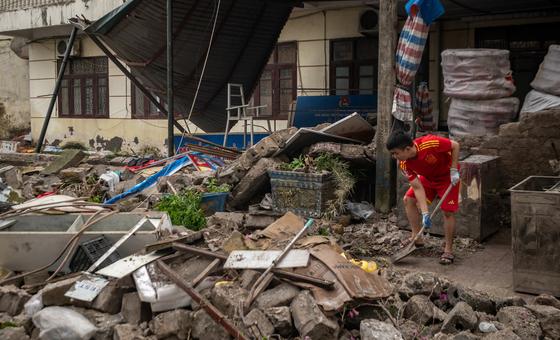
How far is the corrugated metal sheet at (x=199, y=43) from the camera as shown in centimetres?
1019

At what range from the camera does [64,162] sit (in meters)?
10.5

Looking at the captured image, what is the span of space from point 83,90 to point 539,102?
1331 centimetres

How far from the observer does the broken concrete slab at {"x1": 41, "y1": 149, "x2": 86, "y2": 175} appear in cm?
1032


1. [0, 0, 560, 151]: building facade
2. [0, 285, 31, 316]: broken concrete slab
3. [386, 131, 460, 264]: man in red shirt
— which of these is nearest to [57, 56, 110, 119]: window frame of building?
[0, 0, 560, 151]: building facade

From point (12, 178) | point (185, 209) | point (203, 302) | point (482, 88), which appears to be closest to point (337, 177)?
point (185, 209)

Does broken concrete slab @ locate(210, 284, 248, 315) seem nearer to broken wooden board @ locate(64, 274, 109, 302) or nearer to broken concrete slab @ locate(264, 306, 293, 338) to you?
broken concrete slab @ locate(264, 306, 293, 338)

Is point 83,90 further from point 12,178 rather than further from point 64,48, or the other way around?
point 12,178

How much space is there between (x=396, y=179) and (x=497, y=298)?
124 inches

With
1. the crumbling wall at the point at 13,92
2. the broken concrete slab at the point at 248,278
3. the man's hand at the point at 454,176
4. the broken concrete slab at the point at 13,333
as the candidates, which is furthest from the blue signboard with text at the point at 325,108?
the crumbling wall at the point at 13,92

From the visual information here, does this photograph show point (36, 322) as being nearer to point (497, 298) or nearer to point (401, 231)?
point (497, 298)

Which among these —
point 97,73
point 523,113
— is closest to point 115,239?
point 523,113

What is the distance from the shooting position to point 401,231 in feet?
23.2

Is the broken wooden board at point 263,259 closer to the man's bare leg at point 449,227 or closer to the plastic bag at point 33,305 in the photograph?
the plastic bag at point 33,305

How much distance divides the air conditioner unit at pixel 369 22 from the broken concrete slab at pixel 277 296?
7.84 metres
